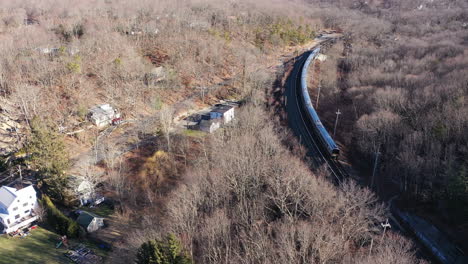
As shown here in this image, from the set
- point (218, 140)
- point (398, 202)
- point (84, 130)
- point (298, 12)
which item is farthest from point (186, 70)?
point (298, 12)

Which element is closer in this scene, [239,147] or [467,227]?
[467,227]

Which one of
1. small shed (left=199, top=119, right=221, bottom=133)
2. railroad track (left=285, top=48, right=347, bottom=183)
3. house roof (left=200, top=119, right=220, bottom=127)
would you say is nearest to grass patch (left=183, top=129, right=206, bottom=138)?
small shed (left=199, top=119, right=221, bottom=133)

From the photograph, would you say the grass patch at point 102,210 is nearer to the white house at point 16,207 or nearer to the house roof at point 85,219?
the house roof at point 85,219

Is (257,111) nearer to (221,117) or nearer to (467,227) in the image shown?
(221,117)

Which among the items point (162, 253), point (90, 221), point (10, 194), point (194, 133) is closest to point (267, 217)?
point (162, 253)

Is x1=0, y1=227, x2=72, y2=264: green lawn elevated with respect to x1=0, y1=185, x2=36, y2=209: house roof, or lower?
lower

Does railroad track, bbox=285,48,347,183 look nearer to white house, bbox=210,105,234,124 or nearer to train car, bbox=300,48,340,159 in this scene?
train car, bbox=300,48,340,159

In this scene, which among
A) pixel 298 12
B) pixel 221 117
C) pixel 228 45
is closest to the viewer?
pixel 221 117
